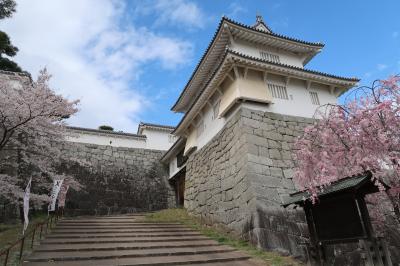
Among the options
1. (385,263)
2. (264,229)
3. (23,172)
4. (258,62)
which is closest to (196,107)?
(258,62)

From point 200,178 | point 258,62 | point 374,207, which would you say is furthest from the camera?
point 200,178

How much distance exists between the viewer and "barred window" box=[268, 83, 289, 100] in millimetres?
10648

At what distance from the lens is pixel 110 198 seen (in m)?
16.1

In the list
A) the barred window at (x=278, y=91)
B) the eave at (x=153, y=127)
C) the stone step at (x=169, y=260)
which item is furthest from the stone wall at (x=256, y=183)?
the eave at (x=153, y=127)

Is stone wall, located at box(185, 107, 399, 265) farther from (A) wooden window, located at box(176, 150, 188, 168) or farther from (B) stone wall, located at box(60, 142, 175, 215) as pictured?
(B) stone wall, located at box(60, 142, 175, 215)

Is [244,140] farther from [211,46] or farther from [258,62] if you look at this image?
[211,46]

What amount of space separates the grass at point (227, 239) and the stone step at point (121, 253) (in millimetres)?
494

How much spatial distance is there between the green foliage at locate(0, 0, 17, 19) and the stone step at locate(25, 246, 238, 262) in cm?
1547

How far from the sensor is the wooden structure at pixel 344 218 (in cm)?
495

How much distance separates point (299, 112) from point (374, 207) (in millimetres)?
4410

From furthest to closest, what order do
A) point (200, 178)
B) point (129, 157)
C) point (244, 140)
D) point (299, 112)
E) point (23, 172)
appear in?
point (129, 157) < point (200, 178) < point (23, 172) < point (299, 112) < point (244, 140)

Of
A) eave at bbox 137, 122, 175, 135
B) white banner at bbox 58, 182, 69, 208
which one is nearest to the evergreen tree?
eave at bbox 137, 122, 175, 135

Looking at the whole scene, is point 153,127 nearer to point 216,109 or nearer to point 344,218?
point 216,109

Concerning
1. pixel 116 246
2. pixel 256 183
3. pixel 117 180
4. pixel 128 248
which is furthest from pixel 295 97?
pixel 117 180
